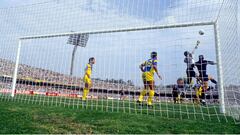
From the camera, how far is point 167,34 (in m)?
4.75

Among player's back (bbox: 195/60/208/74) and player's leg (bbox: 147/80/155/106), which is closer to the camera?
player's back (bbox: 195/60/208/74)

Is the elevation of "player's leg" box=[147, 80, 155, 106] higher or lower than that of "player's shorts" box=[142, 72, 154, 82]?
lower

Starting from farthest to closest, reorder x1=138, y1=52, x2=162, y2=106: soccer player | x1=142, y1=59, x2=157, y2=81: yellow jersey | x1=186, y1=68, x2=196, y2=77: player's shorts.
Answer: x1=142, y1=59, x2=157, y2=81: yellow jersey < x1=138, y1=52, x2=162, y2=106: soccer player < x1=186, y1=68, x2=196, y2=77: player's shorts

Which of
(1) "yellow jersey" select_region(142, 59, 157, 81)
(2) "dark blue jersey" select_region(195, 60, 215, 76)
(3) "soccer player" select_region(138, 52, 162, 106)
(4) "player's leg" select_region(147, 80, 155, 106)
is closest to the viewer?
(2) "dark blue jersey" select_region(195, 60, 215, 76)

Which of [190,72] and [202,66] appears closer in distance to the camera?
[190,72]

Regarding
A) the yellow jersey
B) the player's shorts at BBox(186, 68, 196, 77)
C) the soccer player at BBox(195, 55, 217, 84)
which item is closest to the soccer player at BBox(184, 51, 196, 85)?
the player's shorts at BBox(186, 68, 196, 77)

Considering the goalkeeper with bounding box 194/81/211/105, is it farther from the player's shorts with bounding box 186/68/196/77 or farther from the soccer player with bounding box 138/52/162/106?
the soccer player with bounding box 138/52/162/106

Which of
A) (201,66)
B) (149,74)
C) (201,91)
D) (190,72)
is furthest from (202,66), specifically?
(201,91)

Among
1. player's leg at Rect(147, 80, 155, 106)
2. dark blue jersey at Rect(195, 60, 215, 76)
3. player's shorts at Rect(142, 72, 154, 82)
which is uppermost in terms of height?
dark blue jersey at Rect(195, 60, 215, 76)

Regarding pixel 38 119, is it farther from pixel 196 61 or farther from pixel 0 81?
pixel 0 81

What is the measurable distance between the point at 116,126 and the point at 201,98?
4.83 meters

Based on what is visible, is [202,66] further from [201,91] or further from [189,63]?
[201,91]

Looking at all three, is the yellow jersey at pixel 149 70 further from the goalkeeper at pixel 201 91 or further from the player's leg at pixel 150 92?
the goalkeeper at pixel 201 91

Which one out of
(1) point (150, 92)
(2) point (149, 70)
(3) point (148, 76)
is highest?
(2) point (149, 70)
